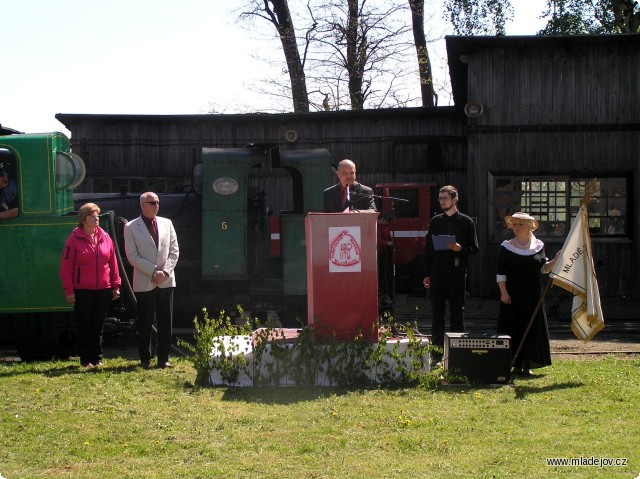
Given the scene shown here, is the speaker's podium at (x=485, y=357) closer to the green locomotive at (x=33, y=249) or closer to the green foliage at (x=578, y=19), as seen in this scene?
the green locomotive at (x=33, y=249)

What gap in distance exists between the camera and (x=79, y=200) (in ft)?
45.5

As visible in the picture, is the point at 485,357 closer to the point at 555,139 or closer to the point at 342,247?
the point at 342,247

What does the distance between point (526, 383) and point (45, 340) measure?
539cm

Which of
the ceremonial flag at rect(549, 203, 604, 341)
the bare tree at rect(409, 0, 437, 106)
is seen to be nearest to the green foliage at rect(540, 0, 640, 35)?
the bare tree at rect(409, 0, 437, 106)

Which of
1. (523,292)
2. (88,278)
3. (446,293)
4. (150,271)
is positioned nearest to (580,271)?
(523,292)

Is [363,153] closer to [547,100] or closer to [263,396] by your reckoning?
[547,100]

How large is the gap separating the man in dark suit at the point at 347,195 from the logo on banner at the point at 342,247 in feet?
2.92

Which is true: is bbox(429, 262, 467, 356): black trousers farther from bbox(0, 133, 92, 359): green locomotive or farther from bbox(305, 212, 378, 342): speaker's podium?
bbox(0, 133, 92, 359): green locomotive

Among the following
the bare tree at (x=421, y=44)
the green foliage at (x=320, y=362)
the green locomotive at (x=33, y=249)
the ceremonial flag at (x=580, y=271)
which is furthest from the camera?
the bare tree at (x=421, y=44)

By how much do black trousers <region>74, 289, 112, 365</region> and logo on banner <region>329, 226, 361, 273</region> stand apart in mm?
2788

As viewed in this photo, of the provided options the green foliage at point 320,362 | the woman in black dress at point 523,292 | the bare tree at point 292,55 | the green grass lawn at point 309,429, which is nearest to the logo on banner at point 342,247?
the green foliage at point 320,362

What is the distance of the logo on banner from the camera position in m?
8.42

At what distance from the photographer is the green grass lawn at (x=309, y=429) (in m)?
5.66

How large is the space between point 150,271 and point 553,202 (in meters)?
11.8
